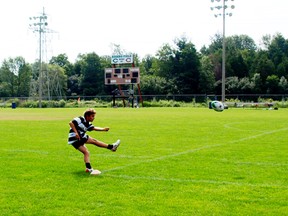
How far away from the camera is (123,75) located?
5878 cm

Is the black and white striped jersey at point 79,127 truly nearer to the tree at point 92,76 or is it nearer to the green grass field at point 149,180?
the green grass field at point 149,180

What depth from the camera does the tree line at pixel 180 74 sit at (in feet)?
271

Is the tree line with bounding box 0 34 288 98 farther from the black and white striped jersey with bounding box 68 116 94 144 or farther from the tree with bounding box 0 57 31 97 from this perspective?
the black and white striped jersey with bounding box 68 116 94 144

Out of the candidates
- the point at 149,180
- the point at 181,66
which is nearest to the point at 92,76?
the point at 181,66

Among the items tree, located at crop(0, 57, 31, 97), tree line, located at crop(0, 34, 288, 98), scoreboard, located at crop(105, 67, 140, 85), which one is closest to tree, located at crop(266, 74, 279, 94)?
tree line, located at crop(0, 34, 288, 98)

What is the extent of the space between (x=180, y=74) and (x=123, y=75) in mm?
30677

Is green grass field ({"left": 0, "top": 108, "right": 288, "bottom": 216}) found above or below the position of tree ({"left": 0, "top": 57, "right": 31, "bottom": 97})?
below

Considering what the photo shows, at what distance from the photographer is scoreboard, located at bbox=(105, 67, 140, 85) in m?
57.9

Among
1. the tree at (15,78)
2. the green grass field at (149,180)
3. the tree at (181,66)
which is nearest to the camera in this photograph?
the green grass field at (149,180)

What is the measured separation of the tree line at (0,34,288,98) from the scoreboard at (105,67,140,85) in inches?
639

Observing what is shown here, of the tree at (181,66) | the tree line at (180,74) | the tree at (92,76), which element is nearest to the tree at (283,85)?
the tree line at (180,74)

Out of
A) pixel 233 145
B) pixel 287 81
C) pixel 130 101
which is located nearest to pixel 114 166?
pixel 233 145

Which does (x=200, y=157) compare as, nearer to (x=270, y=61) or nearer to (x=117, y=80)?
(x=117, y=80)

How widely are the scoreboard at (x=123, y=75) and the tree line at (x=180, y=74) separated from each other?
53.2ft
